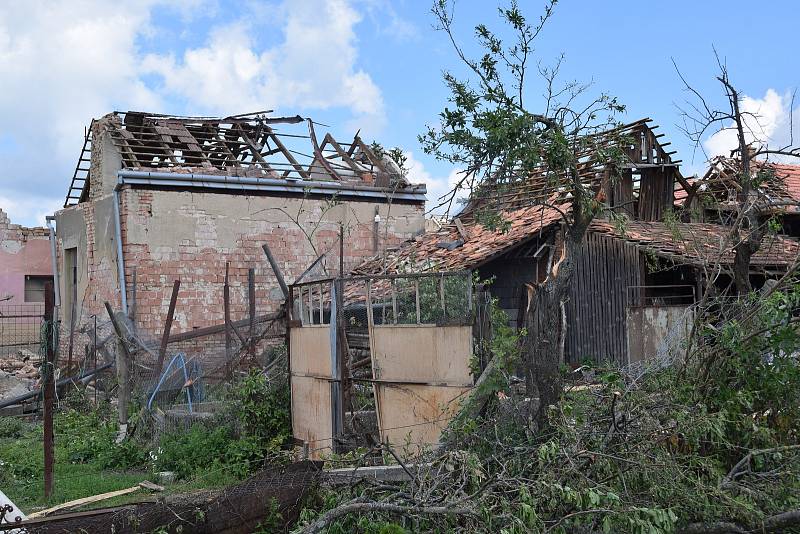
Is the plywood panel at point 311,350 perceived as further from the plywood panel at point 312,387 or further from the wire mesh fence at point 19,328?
the wire mesh fence at point 19,328

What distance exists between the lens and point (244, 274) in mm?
16578

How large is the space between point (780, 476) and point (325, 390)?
15.9 ft

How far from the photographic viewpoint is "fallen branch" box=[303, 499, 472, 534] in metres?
5.47

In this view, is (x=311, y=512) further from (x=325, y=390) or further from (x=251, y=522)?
(x=325, y=390)

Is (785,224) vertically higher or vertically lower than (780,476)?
higher

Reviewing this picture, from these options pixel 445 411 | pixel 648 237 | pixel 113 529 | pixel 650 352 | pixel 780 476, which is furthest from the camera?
pixel 648 237

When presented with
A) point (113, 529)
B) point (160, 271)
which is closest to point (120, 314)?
point (160, 271)

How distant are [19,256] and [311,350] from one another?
53.2 ft

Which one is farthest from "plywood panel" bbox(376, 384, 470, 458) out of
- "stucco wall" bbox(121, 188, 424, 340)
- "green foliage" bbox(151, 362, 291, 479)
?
"stucco wall" bbox(121, 188, 424, 340)

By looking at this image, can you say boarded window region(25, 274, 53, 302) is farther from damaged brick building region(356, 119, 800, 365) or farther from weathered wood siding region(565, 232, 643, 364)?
weathered wood siding region(565, 232, 643, 364)

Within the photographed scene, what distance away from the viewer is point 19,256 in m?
22.8

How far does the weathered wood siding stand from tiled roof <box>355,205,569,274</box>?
103 centimetres

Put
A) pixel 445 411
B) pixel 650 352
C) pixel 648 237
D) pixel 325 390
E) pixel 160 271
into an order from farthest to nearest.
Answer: pixel 160 271 < pixel 648 237 < pixel 650 352 < pixel 325 390 < pixel 445 411

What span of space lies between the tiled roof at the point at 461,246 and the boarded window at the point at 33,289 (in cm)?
1095
